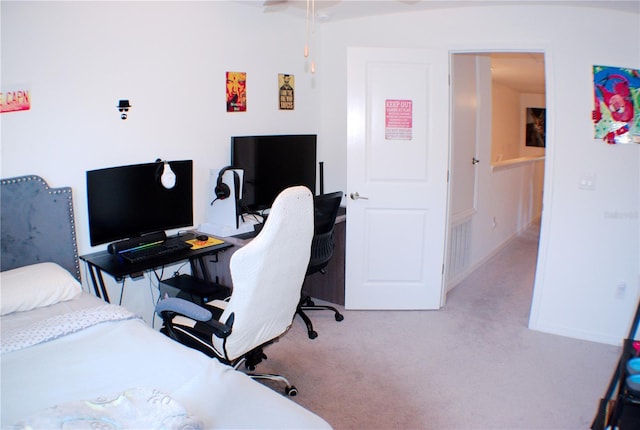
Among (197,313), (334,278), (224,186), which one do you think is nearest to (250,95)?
(224,186)

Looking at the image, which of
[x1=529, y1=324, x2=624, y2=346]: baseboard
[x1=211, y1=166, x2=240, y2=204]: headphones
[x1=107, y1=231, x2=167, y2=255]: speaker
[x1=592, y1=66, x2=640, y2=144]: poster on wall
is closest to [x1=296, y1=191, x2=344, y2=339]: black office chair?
[x1=211, y1=166, x2=240, y2=204]: headphones

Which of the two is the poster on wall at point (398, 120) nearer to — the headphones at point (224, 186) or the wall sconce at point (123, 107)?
the headphones at point (224, 186)

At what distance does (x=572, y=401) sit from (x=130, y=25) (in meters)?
3.44

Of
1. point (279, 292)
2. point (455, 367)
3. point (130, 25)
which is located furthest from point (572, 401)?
point (130, 25)

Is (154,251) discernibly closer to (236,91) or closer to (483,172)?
(236,91)

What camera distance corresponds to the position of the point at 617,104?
10.3ft

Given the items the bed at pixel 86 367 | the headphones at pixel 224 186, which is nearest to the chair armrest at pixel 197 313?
the bed at pixel 86 367

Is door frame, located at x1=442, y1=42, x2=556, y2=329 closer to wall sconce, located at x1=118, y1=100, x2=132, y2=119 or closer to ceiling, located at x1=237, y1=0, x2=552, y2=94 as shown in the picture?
ceiling, located at x1=237, y1=0, x2=552, y2=94

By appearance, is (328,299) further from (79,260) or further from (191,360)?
(191,360)

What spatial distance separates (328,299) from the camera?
4016 millimetres

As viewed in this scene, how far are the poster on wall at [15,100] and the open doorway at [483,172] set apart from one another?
289cm

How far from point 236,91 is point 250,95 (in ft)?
0.51

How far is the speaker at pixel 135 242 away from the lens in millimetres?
2705

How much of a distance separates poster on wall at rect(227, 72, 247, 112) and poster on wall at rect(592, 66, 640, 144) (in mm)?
2531
